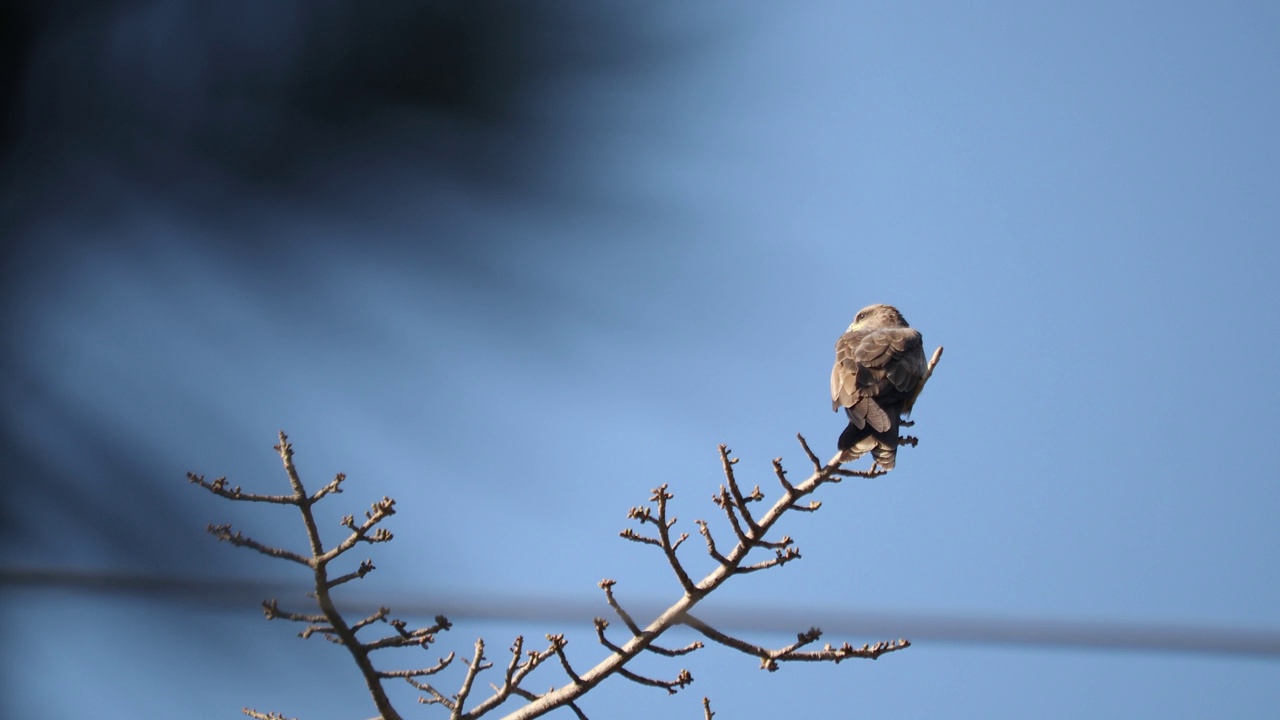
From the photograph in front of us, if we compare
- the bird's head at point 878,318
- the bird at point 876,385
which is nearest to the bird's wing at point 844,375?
the bird at point 876,385

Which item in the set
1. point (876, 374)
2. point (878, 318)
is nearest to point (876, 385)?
point (876, 374)

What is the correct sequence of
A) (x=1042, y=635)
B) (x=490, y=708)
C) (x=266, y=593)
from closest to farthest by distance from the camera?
(x=266, y=593)
(x=1042, y=635)
(x=490, y=708)

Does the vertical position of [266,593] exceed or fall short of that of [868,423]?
it falls short

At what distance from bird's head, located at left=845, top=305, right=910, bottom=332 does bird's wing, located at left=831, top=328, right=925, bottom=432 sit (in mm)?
1367

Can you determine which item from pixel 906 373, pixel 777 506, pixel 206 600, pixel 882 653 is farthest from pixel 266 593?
pixel 906 373

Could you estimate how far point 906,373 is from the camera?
4.36 metres

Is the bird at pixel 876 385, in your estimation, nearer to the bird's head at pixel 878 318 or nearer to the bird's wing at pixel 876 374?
the bird's wing at pixel 876 374

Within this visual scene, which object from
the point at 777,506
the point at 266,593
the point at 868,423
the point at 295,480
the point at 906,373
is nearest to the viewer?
the point at 266,593

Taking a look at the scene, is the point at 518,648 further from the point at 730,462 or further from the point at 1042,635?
the point at 1042,635

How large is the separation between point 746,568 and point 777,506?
192mm

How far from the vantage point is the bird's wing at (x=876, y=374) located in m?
4.12

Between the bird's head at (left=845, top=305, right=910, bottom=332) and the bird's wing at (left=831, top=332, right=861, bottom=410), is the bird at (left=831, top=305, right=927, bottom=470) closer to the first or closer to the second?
the bird's wing at (left=831, top=332, right=861, bottom=410)

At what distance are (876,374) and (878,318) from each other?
78.0 inches

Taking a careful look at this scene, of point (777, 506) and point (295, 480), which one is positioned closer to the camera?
point (295, 480)
